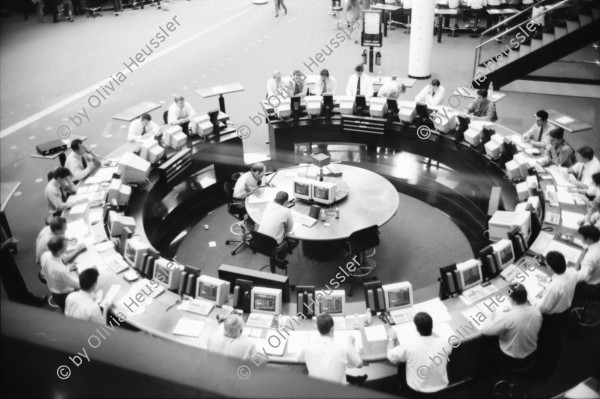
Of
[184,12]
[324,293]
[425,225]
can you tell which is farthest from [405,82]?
[184,12]

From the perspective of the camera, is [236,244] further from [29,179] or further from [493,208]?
[29,179]

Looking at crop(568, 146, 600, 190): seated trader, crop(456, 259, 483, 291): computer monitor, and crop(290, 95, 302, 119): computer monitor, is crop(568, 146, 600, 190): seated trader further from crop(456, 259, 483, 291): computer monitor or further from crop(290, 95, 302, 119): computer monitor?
crop(290, 95, 302, 119): computer monitor

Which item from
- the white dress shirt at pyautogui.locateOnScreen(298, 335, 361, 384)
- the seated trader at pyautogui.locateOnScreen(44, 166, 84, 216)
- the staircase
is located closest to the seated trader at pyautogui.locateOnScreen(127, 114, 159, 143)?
the seated trader at pyautogui.locateOnScreen(44, 166, 84, 216)

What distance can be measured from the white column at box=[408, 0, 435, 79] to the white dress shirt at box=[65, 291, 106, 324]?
10430 millimetres

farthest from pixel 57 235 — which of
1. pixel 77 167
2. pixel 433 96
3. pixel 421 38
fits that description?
pixel 421 38

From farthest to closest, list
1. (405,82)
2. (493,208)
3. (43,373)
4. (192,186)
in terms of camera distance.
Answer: (405,82) → (192,186) → (493,208) → (43,373)

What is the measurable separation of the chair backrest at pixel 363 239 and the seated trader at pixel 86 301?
2906 millimetres

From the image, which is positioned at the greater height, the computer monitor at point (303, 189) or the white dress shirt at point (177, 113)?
the white dress shirt at point (177, 113)

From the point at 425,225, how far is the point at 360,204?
4.76ft

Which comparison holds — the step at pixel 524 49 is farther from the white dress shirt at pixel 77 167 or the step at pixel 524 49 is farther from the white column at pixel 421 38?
the white dress shirt at pixel 77 167

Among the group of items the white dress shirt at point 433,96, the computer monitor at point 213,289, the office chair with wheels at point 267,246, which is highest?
the white dress shirt at point 433,96

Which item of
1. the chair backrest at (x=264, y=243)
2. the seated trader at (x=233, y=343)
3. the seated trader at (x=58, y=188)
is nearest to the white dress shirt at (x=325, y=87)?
the chair backrest at (x=264, y=243)

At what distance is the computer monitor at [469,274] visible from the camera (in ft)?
16.2

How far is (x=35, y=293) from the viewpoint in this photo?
6.26m
